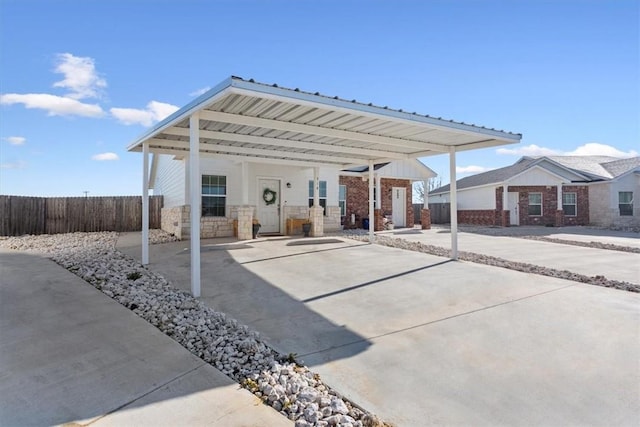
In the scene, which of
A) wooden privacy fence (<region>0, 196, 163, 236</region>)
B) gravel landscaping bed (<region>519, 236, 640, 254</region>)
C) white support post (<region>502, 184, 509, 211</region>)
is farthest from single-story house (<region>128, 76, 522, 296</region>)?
white support post (<region>502, 184, 509, 211</region>)

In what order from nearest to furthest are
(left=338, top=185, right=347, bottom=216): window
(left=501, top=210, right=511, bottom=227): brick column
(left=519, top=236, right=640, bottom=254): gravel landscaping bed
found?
(left=519, top=236, right=640, bottom=254): gravel landscaping bed → (left=338, top=185, right=347, bottom=216): window → (left=501, top=210, right=511, bottom=227): brick column

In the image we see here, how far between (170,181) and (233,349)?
12582mm

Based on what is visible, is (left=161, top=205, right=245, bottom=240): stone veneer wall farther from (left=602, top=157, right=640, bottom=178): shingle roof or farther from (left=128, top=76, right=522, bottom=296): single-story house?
(left=602, top=157, right=640, bottom=178): shingle roof

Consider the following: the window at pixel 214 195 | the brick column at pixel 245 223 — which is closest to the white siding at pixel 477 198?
the brick column at pixel 245 223

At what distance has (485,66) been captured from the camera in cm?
843

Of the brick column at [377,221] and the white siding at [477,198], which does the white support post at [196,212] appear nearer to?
the brick column at [377,221]

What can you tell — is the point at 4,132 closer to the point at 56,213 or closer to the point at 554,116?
the point at 56,213

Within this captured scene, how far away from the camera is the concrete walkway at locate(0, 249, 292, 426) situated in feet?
7.04

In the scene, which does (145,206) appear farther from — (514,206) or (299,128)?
(514,206)

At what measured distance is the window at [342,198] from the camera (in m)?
16.3

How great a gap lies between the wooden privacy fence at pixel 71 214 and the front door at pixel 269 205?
5543mm

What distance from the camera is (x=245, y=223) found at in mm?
11258

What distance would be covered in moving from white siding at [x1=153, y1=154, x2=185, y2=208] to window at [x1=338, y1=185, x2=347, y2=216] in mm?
7263

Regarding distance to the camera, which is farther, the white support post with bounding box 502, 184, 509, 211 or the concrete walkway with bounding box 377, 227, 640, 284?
the white support post with bounding box 502, 184, 509, 211
